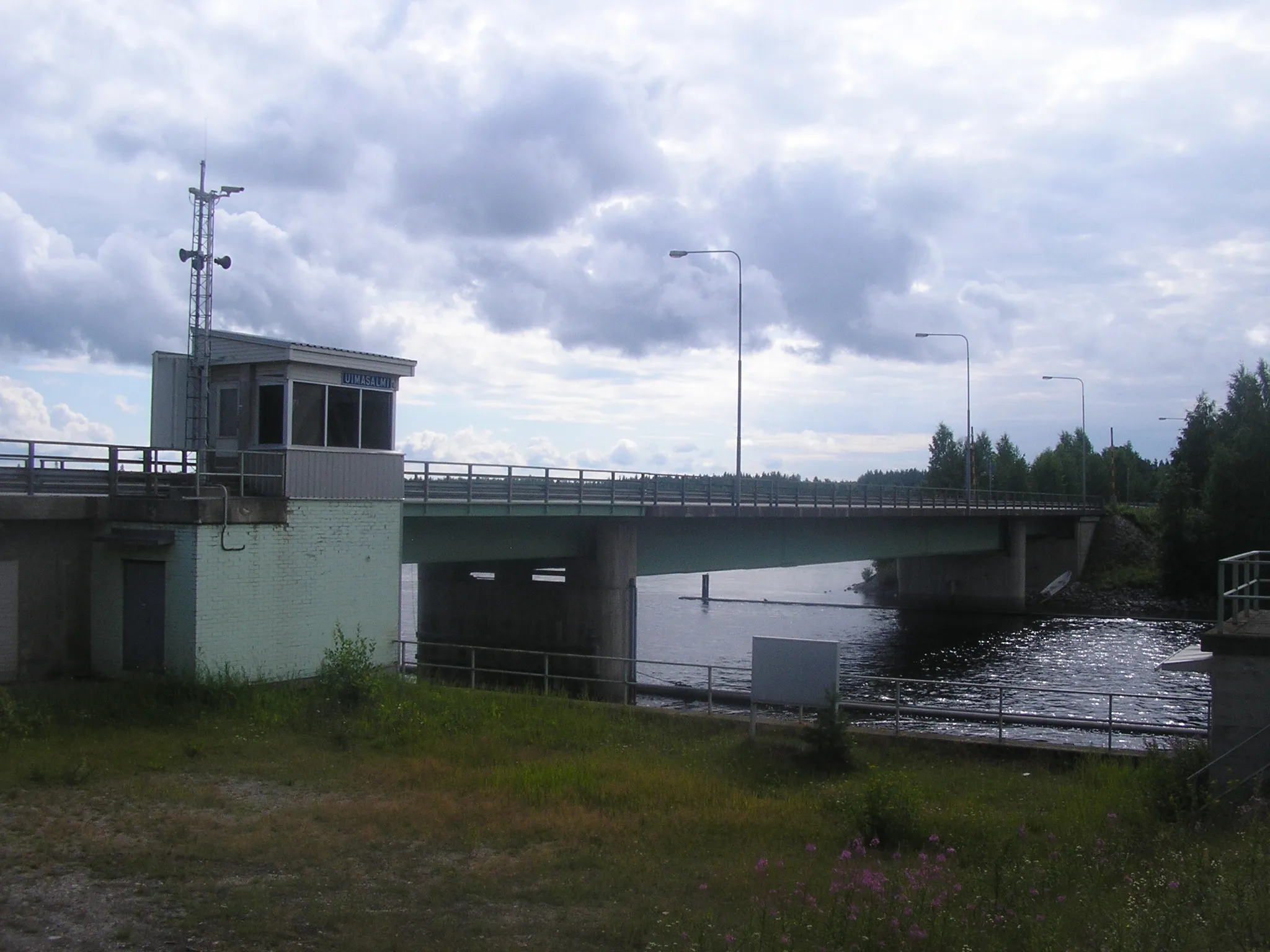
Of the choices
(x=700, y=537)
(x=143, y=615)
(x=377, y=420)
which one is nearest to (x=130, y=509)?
(x=143, y=615)

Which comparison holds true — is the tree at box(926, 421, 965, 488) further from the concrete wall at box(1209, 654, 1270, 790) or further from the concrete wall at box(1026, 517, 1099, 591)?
the concrete wall at box(1209, 654, 1270, 790)

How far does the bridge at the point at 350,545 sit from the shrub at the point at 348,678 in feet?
5.88

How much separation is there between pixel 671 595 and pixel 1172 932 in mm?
73721

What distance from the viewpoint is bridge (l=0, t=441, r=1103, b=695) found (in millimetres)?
19281

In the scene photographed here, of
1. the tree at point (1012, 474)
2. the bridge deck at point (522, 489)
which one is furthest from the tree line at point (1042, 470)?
the bridge deck at point (522, 489)

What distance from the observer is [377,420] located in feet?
76.4

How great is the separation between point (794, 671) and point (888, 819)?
4817 millimetres

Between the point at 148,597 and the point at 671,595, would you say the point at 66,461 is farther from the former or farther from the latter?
the point at 671,595

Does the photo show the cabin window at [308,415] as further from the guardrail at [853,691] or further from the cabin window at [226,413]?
the guardrail at [853,691]

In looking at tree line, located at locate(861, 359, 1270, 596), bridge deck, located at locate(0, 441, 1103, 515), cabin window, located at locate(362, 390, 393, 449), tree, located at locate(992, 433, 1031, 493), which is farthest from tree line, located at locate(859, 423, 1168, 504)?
cabin window, located at locate(362, 390, 393, 449)

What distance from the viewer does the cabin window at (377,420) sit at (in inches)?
906

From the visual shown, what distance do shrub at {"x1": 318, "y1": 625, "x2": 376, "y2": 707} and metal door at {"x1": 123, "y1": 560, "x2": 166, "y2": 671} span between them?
2.84 m

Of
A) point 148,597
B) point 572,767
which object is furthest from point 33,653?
point 572,767

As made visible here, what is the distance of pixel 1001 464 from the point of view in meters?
129
